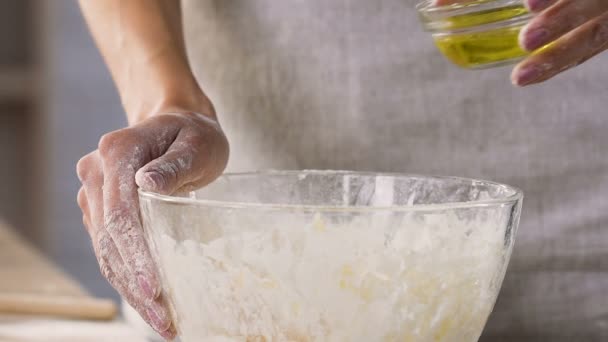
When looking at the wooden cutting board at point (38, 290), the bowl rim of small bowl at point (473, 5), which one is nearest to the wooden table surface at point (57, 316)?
the wooden cutting board at point (38, 290)

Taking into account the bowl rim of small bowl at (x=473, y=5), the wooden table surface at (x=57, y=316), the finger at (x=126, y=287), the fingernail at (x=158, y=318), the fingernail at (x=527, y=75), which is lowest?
the wooden table surface at (x=57, y=316)

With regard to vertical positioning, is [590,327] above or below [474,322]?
below

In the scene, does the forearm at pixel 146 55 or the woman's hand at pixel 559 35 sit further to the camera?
the forearm at pixel 146 55

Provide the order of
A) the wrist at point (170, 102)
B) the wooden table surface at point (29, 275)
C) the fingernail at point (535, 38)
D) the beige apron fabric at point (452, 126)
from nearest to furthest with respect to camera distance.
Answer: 1. the fingernail at point (535, 38)
2. the wrist at point (170, 102)
3. the beige apron fabric at point (452, 126)
4. the wooden table surface at point (29, 275)

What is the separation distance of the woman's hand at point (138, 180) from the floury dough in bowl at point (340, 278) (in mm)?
45

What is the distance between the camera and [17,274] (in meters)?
1.15

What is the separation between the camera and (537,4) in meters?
0.58

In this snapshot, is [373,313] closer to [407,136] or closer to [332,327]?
[332,327]

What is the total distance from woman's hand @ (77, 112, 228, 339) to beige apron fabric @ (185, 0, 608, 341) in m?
0.28

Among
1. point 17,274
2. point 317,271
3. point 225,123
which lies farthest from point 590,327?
point 17,274

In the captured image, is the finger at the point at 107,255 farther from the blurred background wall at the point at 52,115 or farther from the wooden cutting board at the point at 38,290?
the blurred background wall at the point at 52,115

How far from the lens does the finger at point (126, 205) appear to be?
0.55m

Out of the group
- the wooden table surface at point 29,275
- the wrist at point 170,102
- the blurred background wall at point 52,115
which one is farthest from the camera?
the blurred background wall at point 52,115

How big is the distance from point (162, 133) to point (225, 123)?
0.36m
